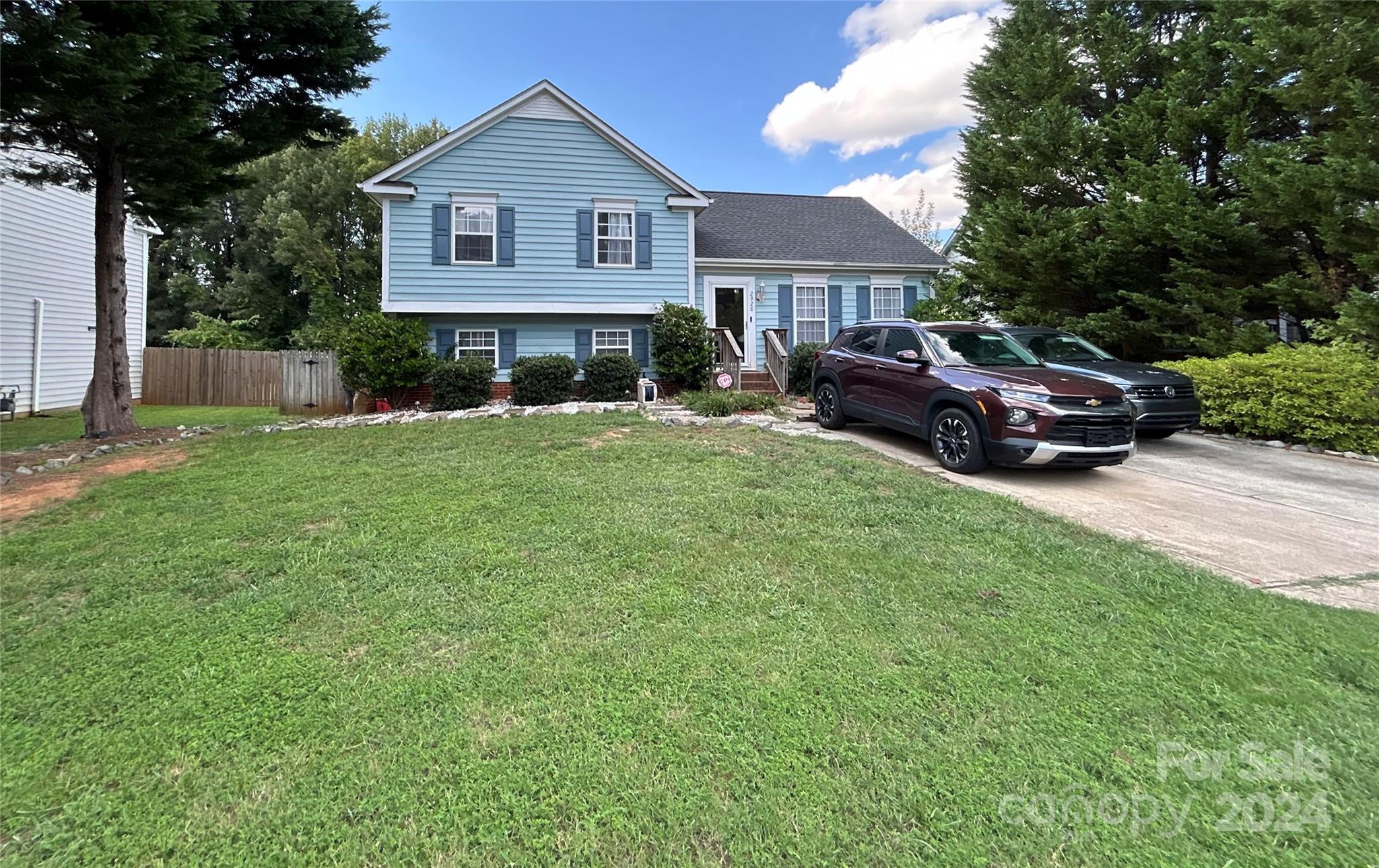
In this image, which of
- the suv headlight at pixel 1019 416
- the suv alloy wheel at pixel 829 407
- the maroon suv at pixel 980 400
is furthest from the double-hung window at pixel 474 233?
the suv headlight at pixel 1019 416

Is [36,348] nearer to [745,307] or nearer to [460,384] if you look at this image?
[460,384]

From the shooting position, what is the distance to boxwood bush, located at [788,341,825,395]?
13.7 m

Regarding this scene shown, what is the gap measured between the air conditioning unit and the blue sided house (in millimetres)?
1513

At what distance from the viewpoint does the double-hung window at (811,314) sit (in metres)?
15.8

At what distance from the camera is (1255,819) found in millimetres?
1818

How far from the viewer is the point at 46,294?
43.8 ft

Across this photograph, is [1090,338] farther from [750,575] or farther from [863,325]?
[750,575]

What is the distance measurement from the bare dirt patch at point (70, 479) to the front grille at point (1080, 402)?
9270 mm

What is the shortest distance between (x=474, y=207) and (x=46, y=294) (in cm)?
1002

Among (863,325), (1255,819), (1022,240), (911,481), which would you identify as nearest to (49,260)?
(863,325)

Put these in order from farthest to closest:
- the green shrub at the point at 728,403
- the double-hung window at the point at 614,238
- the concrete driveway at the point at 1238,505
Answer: the double-hung window at the point at 614,238
the green shrub at the point at 728,403
the concrete driveway at the point at 1238,505

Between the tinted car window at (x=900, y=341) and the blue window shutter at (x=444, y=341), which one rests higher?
the blue window shutter at (x=444, y=341)

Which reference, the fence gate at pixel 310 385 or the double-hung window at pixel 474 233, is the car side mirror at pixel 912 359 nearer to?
the double-hung window at pixel 474 233

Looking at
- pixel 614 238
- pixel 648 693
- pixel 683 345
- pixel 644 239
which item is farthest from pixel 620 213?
pixel 648 693
